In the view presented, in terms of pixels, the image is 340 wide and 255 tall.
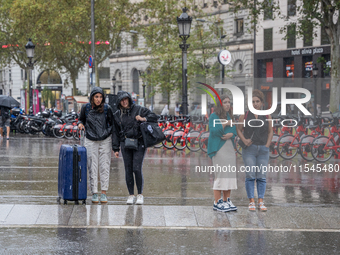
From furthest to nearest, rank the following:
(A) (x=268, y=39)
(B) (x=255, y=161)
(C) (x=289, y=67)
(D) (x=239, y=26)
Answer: (D) (x=239, y=26), (A) (x=268, y=39), (C) (x=289, y=67), (B) (x=255, y=161)

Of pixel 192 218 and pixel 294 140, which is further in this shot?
pixel 294 140

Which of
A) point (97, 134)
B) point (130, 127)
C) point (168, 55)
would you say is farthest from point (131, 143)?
point (168, 55)

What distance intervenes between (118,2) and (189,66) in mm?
7291

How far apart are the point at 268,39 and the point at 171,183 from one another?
41.1 m

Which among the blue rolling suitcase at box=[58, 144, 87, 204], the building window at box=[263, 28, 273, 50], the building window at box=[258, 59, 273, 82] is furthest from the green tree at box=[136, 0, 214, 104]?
the blue rolling suitcase at box=[58, 144, 87, 204]

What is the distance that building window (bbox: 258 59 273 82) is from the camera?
5150 centimetres

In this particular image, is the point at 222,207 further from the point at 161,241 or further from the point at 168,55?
the point at 168,55

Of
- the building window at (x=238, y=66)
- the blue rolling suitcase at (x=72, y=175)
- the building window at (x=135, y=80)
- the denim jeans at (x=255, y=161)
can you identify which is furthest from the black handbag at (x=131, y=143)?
the building window at (x=135, y=80)

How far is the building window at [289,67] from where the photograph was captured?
49.6 m

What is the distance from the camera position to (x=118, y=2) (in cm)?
4394

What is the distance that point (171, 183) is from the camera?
1188 cm

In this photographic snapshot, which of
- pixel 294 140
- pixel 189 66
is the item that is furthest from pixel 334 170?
pixel 189 66

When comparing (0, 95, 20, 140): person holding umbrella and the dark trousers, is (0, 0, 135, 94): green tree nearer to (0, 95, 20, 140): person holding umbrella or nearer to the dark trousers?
(0, 95, 20, 140): person holding umbrella

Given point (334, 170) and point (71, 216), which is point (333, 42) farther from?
point (71, 216)
